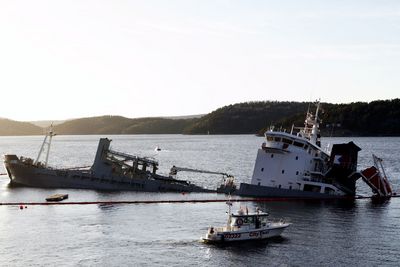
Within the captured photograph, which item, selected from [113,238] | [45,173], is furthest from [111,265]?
[45,173]

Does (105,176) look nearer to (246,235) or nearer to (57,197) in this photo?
(57,197)

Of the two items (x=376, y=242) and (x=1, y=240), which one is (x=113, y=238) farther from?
(x=376, y=242)

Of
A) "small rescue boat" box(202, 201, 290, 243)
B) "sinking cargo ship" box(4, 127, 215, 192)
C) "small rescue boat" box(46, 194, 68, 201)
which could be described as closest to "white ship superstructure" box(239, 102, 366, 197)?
"sinking cargo ship" box(4, 127, 215, 192)

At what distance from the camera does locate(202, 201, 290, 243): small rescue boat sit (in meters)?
53.4

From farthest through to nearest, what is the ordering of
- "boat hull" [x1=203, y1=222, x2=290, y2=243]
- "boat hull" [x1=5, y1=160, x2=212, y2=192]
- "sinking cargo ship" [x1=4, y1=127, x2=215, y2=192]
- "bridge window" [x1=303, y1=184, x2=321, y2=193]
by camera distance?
"sinking cargo ship" [x1=4, y1=127, x2=215, y2=192], "boat hull" [x1=5, y1=160, x2=212, y2=192], "bridge window" [x1=303, y1=184, x2=321, y2=193], "boat hull" [x1=203, y1=222, x2=290, y2=243]

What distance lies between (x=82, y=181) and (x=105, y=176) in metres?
4.01

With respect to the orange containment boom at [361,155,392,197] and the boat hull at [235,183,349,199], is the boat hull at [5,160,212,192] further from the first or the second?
the orange containment boom at [361,155,392,197]

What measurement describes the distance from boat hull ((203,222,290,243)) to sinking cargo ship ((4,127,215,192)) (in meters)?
33.7

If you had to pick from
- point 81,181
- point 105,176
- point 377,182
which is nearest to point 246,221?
point 377,182

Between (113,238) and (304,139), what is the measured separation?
34.8 meters

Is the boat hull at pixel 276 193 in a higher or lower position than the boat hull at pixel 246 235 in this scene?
higher

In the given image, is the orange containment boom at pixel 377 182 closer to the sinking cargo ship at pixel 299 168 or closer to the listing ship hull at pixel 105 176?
the sinking cargo ship at pixel 299 168

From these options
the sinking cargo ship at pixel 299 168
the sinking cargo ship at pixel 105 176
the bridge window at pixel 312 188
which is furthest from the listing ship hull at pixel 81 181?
the bridge window at pixel 312 188

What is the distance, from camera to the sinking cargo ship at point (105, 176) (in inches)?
3556
